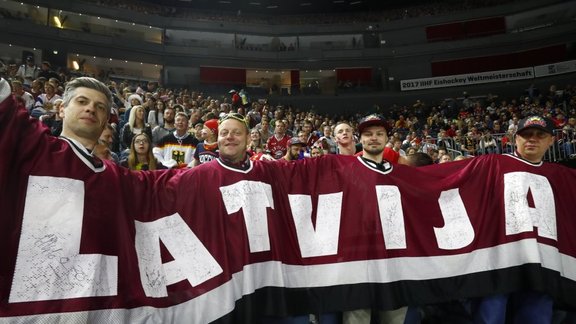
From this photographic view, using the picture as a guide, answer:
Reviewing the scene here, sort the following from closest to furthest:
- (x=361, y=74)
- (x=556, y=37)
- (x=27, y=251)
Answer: (x=27, y=251), (x=556, y=37), (x=361, y=74)

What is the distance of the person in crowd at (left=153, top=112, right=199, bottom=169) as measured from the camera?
5.77m

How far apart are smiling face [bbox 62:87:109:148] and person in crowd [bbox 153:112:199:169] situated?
320 centimetres

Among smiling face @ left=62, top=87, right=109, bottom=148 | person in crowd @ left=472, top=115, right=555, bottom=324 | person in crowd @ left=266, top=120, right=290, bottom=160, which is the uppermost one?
person in crowd @ left=266, top=120, right=290, bottom=160

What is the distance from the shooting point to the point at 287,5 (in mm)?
32656

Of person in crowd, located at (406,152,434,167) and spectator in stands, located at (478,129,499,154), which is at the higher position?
spectator in stands, located at (478,129,499,154)

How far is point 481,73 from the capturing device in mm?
26531

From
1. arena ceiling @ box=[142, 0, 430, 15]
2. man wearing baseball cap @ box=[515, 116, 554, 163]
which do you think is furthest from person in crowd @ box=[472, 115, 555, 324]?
arena ceiling @ box=[142, 0, 430, 15]

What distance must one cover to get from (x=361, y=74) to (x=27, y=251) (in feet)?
97.7

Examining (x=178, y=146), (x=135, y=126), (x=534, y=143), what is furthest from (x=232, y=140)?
(x=135, y=126)

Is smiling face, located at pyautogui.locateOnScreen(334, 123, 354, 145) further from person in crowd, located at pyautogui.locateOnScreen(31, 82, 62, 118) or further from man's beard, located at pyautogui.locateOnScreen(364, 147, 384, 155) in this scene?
person in crowd, located at pyautogui.locateOnScreen(31, 82, 62, 118)

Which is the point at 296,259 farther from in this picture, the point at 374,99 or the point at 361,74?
the point at 361,74

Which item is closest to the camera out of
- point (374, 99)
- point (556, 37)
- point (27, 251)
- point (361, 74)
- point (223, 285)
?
point (27, 251)

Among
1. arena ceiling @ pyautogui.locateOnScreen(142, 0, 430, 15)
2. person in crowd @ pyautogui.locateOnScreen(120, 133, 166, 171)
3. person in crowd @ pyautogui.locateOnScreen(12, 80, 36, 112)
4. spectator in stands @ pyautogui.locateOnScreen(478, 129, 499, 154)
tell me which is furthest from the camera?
arena ceiling @ pyautogui.locateOnScreen(142, 0, 430, 15)

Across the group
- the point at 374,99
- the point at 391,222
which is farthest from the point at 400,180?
the point at 374,99
